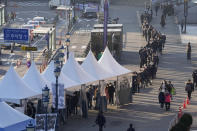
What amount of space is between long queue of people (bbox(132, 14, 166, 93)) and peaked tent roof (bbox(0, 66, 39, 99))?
28.7 feet

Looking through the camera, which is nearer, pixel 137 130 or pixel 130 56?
pixel 137 130

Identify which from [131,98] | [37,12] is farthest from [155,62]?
[37,12]

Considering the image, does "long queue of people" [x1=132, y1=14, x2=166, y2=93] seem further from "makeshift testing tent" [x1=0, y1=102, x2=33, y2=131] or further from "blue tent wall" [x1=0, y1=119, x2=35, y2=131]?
"blue tent wall" [x1=0, y1=119, x2=35, y2=131]

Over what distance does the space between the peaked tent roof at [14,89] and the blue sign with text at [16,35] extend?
15.6m

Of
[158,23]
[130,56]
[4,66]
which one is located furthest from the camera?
[158,23]

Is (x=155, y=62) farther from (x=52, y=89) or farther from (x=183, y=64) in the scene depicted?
(x=52, y=89)

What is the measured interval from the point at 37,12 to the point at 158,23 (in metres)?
15.0

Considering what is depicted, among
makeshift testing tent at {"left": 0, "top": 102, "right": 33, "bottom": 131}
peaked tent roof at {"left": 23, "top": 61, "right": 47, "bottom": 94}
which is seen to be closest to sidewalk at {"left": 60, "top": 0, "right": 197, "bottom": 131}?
peaked tent roof at {"left": 23, "top": 61, "right": 47, "bottom": 94}

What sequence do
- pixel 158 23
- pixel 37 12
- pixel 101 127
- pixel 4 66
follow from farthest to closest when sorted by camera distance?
pixel 37 12
pixel 158 23
pixel 4 66
pixel 101 127

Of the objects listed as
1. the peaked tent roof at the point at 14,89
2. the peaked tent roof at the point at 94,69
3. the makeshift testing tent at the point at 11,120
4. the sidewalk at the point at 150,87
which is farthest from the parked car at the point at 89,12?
the makeshift testing tent at the point at 11,120

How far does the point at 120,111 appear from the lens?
132 feet

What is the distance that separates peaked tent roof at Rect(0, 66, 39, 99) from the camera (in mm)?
36188

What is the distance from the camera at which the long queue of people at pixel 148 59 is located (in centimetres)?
4564

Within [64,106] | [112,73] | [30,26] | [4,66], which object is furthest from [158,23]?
[64,106]
